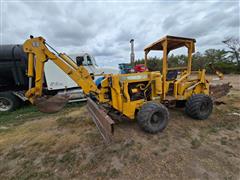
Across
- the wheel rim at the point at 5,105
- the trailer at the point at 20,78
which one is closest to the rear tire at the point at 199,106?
the trailer at the point at 20,78

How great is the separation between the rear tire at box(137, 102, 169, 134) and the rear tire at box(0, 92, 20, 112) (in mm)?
6022

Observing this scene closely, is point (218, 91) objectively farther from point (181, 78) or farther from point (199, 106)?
point (181, 78)

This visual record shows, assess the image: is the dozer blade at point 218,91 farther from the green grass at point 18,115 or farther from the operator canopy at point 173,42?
the green grass at point 18,115

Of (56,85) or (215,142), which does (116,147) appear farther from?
(56,85)

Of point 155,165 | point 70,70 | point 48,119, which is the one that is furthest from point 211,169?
point 48,119

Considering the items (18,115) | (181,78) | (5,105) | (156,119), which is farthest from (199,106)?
(5,105)

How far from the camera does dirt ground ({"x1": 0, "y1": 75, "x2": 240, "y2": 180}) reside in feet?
7.09

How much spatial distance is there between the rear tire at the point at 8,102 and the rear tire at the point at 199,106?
285 inches

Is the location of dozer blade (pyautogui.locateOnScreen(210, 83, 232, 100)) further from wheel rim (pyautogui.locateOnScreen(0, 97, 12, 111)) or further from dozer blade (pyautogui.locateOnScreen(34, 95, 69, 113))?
wheel rim (pyautogui.locateOnScreen(0, 97, 12, 111))

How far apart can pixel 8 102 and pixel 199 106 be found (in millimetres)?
7792

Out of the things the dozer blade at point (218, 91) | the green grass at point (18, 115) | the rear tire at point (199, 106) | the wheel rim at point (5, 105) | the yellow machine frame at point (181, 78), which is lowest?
the green grass at point (18, 115)

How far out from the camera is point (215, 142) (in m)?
2.87

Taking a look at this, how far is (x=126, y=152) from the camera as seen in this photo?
8.64 ft

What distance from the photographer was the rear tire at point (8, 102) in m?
5.84
